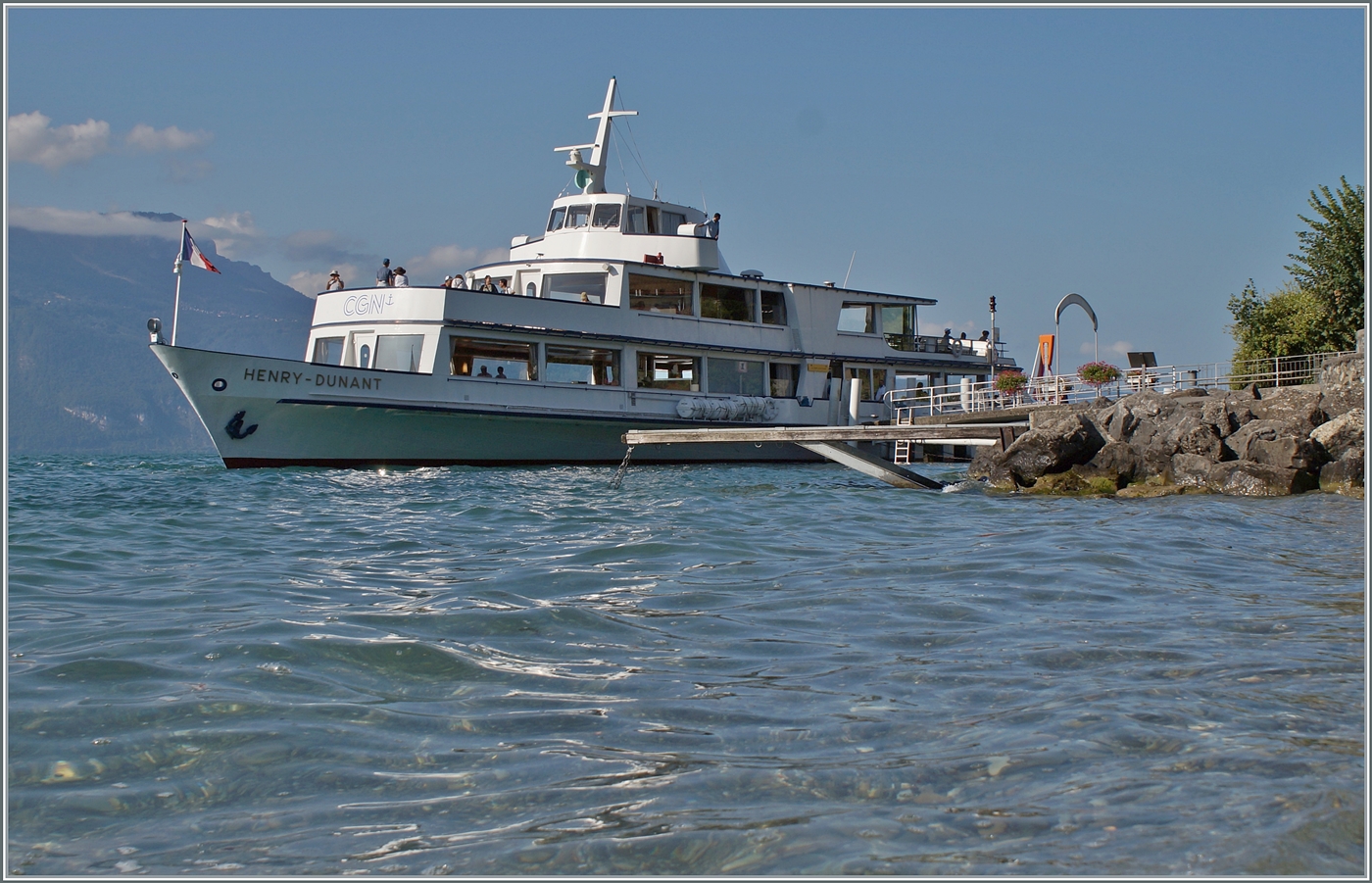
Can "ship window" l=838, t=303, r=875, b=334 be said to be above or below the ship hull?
above

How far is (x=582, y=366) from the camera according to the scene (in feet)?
76.3

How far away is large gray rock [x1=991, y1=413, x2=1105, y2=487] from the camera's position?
16.8 m

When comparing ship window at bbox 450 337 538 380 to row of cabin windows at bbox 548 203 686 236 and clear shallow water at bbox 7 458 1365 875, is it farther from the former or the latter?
clear shallow water at bbox 7 458 1365 875

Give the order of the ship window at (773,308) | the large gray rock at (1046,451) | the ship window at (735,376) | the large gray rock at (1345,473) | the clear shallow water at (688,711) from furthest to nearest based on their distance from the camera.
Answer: the ship window at (773,308) → the ship window at (735,376) → the large gray rock at (1046,451) → the large gray rock at (1345,473) → the clear shallow water at (688,711)

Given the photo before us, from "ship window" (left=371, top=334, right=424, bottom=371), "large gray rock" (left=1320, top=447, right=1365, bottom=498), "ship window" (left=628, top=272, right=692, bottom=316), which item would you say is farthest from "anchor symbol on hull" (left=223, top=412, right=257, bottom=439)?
"large gray rock" (left=1320, top=447, right=1365, bottom=498)

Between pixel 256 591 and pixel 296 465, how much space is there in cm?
1396

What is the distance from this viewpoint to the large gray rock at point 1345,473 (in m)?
14.6

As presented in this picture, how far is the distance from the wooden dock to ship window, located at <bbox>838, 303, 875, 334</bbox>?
36.4 ft

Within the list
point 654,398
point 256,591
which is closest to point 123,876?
point 256,591

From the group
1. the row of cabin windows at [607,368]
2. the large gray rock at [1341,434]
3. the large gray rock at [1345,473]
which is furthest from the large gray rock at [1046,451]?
the row of cabin windows at [607,368]

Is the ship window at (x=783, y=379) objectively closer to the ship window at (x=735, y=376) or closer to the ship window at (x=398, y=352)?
the ship window at (x=735, y=376)

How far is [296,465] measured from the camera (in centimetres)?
1995

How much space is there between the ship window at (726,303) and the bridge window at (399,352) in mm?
7325

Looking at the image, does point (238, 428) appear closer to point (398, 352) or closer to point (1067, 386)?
point (398, 352)
